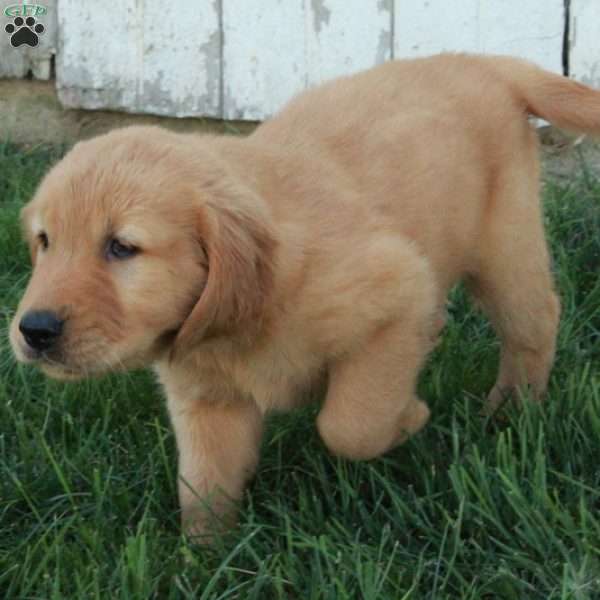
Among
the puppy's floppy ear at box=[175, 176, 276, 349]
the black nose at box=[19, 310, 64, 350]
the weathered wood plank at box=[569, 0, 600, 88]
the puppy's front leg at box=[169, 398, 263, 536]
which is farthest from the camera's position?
the weathered wood plank at box=[569, 0, 600, 88]

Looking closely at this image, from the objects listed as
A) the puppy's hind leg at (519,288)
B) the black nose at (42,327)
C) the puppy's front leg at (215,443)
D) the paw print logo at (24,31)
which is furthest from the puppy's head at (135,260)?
the paw print logo at (24,31)

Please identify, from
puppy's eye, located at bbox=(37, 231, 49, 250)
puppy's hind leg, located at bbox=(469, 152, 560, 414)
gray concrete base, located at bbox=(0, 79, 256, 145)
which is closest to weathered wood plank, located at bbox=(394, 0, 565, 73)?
gray concrete base, located at bbox=(0, 79, 256, 145)

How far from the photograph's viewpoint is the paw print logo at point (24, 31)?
5156 millimetres

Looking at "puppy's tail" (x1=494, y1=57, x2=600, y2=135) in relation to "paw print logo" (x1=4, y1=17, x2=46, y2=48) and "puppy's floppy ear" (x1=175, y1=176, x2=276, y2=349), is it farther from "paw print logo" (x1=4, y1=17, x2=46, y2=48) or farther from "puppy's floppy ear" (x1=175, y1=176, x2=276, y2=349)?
"paw print logo" (x1=4, y1=17, x2=46, y2=48)

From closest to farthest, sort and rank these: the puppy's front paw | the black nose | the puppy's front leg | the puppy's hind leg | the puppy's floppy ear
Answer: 1. the black nose
2. the puppy's floppy ear
3. the puppy's front paw
4. the puppy's front leg
5. the puppy's hind leg

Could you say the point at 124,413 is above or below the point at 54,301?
below

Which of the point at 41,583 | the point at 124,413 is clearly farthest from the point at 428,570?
the point at 124,413

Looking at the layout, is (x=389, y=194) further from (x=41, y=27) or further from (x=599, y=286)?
(x=41, y=27)

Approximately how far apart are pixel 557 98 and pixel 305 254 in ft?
3.64

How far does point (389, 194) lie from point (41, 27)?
2699 mm

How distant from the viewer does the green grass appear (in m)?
2.42

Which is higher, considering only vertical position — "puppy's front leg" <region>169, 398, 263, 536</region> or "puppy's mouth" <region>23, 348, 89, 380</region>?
"puppy's mouth" <region>23, 348, 89, 380</region>

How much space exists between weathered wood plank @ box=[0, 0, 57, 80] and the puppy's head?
8.98 ft

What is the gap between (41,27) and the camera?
5203 mm
